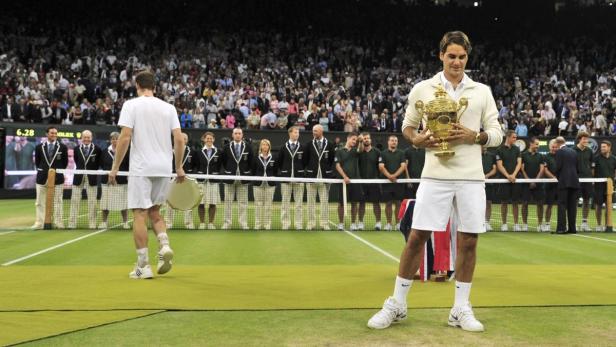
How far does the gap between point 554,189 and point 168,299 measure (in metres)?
13.6

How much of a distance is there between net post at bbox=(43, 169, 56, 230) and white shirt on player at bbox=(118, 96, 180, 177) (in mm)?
8067

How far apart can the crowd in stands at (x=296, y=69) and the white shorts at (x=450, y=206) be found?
81.1ft

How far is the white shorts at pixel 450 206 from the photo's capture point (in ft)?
18.6

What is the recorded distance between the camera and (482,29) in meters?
49.0

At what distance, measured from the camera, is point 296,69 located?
38.8 metres

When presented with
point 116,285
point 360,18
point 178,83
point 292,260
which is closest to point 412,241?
point 116,285

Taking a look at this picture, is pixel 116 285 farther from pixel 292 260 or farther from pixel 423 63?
pixel 423 63

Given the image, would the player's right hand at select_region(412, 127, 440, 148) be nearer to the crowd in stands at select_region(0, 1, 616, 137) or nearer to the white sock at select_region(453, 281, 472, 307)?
the white sock at select_region(453, 281, 472, 307)

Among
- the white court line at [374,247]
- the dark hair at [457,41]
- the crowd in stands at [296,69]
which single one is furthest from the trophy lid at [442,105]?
the crowd in stands at [296,69]

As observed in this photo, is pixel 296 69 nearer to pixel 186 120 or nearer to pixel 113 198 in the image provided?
pixel 186 120

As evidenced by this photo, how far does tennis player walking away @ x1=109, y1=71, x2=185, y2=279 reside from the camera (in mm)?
8359

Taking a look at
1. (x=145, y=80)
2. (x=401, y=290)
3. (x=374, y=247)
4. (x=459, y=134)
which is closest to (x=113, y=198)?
(x=374, y=247)

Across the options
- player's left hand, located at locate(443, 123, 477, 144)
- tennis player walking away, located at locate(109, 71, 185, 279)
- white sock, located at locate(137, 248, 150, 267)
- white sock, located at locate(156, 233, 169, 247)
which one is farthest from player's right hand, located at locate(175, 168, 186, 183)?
player's left hand, located at locate(443, 123, 477, 144)

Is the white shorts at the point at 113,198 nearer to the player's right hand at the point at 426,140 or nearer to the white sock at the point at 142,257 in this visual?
the white sock at the point at 142,257
